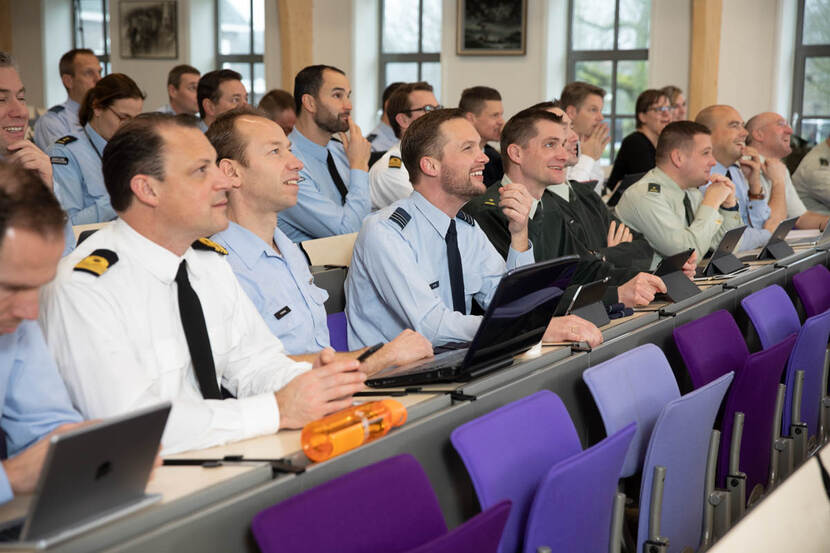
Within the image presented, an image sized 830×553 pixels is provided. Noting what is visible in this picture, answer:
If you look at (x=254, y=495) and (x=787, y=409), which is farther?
(x=787, y=409)

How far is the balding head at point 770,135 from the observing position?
650 cm

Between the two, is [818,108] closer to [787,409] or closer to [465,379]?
[787,409]

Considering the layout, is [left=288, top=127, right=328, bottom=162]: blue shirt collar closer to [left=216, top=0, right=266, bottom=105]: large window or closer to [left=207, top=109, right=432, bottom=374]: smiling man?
[left=207, top=109, right=432, bottom=374]: smiling man

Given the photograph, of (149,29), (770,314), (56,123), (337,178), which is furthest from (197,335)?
(149,29)

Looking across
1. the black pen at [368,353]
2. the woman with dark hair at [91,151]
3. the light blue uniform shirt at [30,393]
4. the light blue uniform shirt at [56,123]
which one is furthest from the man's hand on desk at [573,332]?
the light blue uniform shirt at [56,123]

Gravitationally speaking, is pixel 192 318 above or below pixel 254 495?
above

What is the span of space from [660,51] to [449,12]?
2524mm

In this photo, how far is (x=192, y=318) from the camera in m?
2.01

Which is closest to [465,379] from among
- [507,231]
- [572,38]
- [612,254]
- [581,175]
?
[507,231]

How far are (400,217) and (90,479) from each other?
73.9 inches

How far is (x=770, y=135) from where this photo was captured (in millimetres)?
6531

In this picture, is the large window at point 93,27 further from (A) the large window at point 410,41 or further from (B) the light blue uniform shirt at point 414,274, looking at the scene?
(B) the light blue uniform shirt at point 414,274

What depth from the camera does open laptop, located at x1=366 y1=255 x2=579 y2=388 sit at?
83.2 inches

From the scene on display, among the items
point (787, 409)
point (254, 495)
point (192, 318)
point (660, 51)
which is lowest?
point (787, 409)
